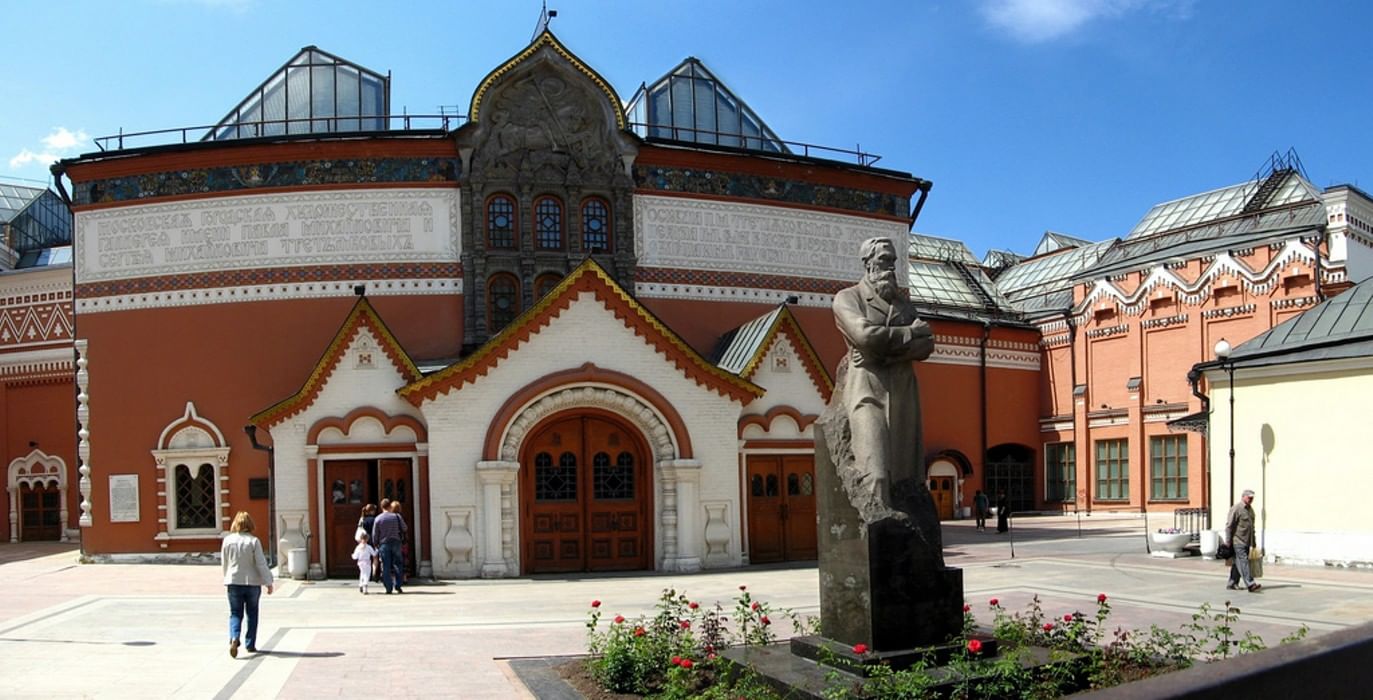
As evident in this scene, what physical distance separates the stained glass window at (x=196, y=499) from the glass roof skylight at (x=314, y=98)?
8630 millimetres

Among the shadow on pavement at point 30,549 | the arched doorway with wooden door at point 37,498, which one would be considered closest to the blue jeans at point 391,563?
the shadow on pavement at point 30,549

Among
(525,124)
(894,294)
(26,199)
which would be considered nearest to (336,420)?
(525,124)

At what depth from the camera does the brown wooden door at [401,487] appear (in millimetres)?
21031

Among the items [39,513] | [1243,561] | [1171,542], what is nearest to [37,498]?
[39,513]

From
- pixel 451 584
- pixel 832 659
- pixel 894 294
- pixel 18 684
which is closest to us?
pixel 832 659

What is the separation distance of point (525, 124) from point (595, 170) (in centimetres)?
183

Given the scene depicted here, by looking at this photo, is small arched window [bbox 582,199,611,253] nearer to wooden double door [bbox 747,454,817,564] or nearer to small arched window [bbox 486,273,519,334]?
small arched window [bbox 486,273,519,334]

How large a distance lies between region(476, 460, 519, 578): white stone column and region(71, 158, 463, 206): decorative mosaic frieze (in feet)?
25.0

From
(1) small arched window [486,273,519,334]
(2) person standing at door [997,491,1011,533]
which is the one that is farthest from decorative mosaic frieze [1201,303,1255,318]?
(1) small arched window [486,273,519,334]

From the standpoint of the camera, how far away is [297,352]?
24.3m

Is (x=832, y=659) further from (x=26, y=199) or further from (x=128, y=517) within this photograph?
(x=26, y=199)

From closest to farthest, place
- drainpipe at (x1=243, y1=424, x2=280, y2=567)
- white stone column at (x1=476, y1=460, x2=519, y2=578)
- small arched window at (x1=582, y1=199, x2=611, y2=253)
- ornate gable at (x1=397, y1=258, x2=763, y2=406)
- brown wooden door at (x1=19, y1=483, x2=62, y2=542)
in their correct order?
1. white stone column at (x1=476, y1=460, x2=519, y2=578)
2. ornate gable at (x1=397, y1=258, x2=763, y2=406)
3. drainpipe at (x1=243, y1=424, x2=280, y2=567)
4. small arched window at (x1=582, y1=199, x2=611, y2=253)
5. brown wooden door at (x1=19, y1=483, x2=62, y2=542)

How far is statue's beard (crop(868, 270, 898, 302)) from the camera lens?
954cm

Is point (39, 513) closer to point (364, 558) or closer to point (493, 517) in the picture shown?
point (364, 558)
